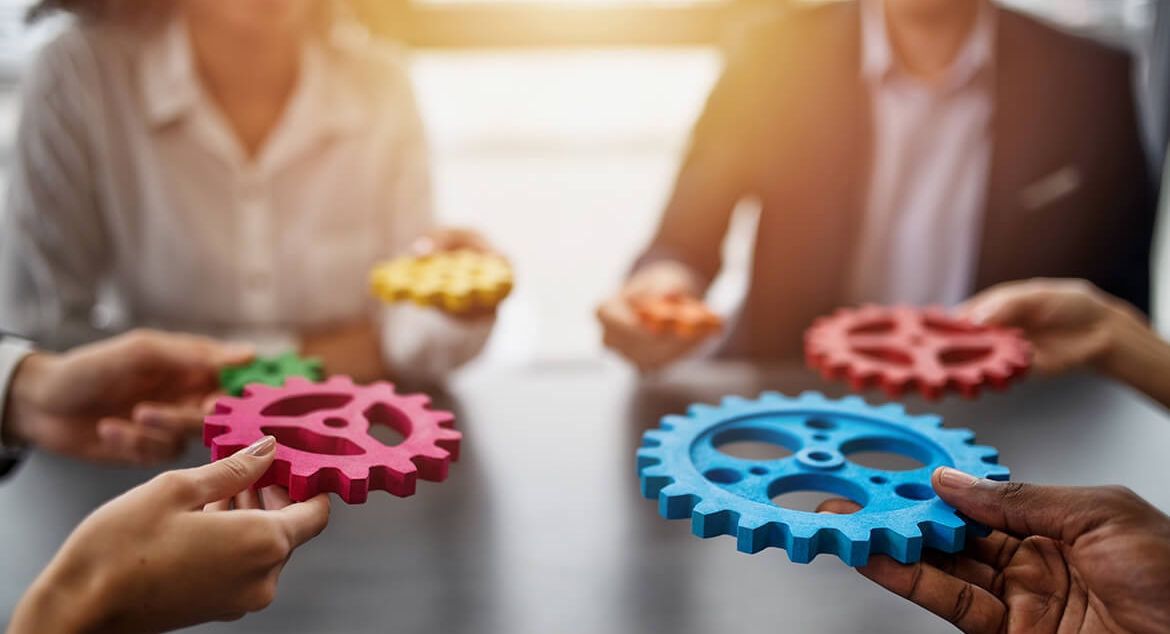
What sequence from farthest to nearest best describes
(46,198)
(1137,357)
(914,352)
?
(46,198) < (1137,357) < (914,352)

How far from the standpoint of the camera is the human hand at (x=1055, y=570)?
46 centimetres

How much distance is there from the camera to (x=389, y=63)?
3.69ft

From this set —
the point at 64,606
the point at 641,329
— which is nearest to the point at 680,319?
the point at 641,329

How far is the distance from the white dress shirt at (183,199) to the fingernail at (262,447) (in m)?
0.44

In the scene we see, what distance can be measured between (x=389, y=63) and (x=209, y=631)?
0.80m

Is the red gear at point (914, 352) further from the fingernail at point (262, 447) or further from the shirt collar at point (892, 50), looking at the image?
the fingernail at point (262, 447)

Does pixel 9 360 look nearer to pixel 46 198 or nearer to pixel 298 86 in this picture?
A: pixel 46 198

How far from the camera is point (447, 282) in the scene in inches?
30.1

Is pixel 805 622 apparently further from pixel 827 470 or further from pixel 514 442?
pixel 514 442

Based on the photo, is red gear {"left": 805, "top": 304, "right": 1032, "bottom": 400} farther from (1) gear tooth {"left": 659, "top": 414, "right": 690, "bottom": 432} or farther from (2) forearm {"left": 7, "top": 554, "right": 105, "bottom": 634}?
(2) forearm {"left": 7, "top": 554, "right": 105, "bottom": 634}

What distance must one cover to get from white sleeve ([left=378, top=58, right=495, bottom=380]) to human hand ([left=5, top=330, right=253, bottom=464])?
0.14 m

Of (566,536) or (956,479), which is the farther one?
(566,536)

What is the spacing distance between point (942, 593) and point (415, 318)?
50 cm

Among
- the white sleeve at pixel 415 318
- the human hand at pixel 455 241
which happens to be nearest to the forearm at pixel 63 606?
the white sleeve at pixel 415 318
